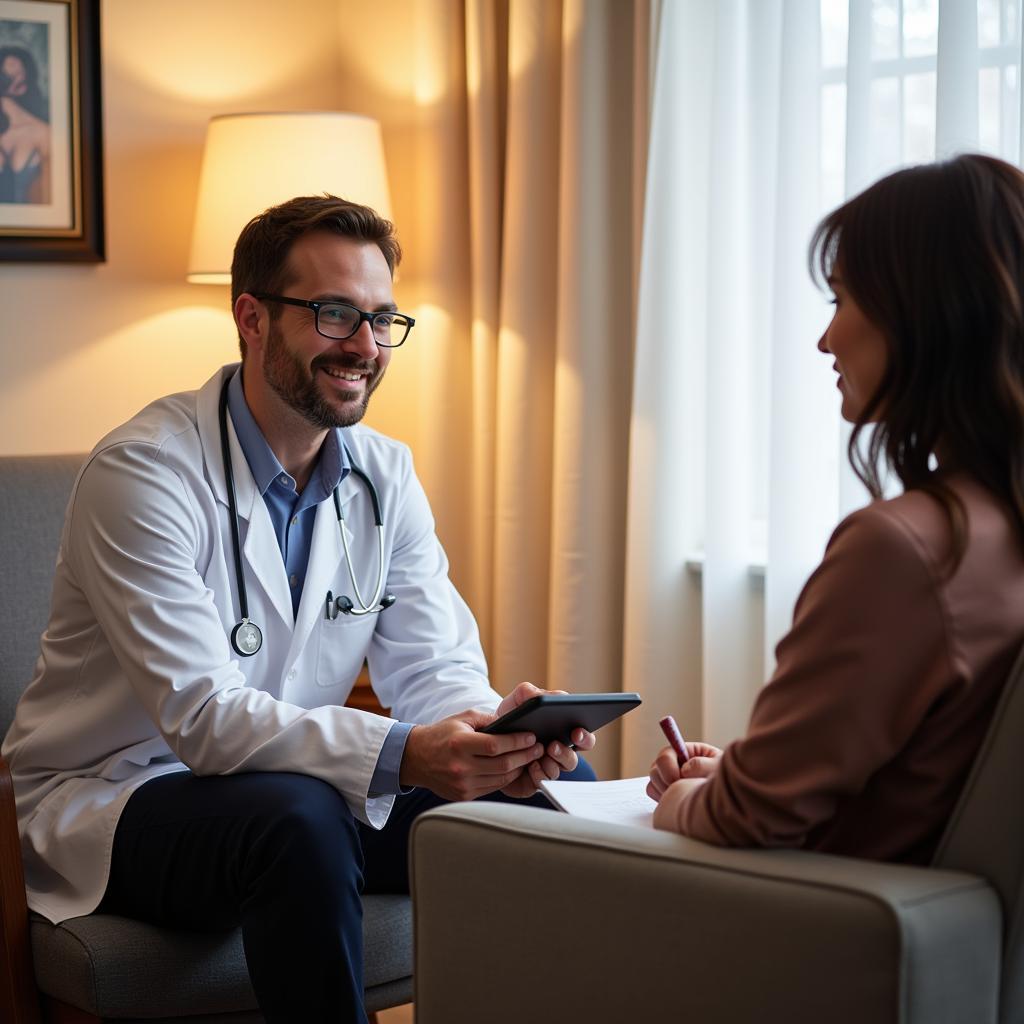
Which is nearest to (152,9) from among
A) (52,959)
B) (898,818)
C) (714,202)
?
(714,202)

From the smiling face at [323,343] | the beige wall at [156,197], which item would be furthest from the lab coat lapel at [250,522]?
the beige wall at [156,197]

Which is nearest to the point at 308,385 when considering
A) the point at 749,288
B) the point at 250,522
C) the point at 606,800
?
the point at 250,522

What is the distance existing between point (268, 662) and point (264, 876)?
0.43m

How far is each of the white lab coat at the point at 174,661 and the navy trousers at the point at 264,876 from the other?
0.04m

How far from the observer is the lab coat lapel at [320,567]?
6.13 ft

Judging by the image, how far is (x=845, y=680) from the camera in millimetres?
1037

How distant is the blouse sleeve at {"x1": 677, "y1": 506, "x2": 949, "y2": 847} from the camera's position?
1027mm

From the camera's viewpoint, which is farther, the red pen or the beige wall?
the beige wall

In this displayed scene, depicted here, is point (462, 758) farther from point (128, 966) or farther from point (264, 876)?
point (128, 966)

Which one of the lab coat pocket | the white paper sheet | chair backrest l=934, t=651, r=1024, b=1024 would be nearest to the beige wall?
the lab coat pocket

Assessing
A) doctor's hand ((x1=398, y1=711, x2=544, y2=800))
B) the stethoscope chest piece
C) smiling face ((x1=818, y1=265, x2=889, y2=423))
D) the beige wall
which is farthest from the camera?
the beige wall

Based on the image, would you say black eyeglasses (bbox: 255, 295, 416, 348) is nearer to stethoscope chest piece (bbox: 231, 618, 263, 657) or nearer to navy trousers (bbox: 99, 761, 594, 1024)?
stethoscope chest piece (bbox: 231, 618, 263, 657)

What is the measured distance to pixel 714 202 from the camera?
240 cm

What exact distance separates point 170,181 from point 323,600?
4.95ft
